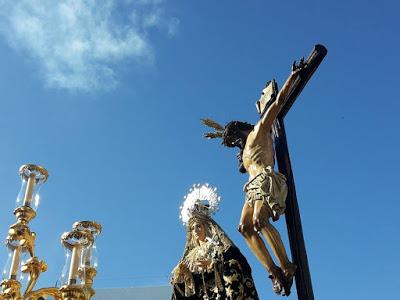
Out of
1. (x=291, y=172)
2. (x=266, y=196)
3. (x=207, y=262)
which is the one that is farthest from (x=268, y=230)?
(x=207, y=262)

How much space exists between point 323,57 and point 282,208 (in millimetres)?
1515

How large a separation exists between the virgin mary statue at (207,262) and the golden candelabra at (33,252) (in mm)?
1132

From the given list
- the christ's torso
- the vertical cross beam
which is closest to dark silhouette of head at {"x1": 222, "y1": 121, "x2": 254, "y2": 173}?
the christ's torso

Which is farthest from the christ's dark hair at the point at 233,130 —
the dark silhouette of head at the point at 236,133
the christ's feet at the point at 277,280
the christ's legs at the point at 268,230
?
the christ's feet at the point at 277,280

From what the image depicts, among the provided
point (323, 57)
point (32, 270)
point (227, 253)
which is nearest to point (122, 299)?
point (32, 270)

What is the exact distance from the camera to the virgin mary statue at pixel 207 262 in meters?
5.99

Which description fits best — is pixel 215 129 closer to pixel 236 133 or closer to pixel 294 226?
pixel 236 133

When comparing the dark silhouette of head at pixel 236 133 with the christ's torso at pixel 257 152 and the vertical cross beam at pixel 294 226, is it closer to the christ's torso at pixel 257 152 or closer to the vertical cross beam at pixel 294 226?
the christ's torso at pixel 257 152

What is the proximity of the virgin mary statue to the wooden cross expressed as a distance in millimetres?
907

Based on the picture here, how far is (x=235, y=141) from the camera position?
6496 mm

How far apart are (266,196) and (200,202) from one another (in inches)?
66.5

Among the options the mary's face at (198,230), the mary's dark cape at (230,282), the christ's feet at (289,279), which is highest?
the mary's face at (198,230)

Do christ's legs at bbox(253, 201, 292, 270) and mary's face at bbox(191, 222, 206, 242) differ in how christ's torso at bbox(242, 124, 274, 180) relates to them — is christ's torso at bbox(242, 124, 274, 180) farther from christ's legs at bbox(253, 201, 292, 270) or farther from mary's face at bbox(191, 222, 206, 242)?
mary's face at bbox(191, 222, 206, 242)

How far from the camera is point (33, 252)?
745 centimetres
